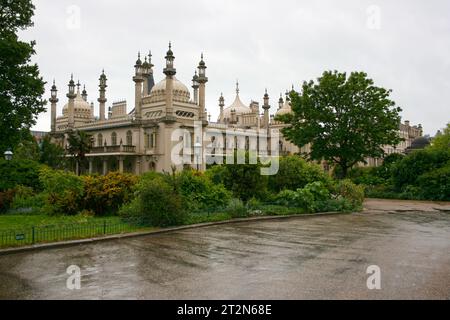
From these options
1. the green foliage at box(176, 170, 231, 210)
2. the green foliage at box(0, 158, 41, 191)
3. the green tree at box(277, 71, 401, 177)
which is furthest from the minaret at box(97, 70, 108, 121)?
the green foliage at box(176, 170, 231, 210)

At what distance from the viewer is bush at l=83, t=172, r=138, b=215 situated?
20797 millimetres

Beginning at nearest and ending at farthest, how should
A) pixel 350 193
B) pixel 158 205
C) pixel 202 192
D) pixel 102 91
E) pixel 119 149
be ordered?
pixel 158 205 < pixel 202 192 < pixel 350 193 < pixel 119 149 < pixel 102 91

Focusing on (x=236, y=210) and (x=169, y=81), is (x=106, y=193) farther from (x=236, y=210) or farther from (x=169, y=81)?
(x=169, y=81)

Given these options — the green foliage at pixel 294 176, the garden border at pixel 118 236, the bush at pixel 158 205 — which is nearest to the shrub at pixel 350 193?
the green foliage at pixel 294 176

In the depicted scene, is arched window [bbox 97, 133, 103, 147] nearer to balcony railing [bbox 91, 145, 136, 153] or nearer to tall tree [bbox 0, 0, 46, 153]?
balcony railing [bbox 91, 145, 136, 153]

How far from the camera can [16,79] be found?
62.4ft

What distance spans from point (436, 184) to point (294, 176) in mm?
13859

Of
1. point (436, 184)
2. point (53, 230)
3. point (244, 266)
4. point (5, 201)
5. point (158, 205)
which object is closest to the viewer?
point (244, 266)

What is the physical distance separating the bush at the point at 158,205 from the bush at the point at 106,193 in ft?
12.4

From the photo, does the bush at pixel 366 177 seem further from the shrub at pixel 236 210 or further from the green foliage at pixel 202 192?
the shrub at pixel 236 210

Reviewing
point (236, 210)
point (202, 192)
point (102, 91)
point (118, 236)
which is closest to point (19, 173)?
point (202, 192)

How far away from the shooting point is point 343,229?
17.7m

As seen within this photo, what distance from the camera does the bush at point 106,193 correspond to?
20.8 m

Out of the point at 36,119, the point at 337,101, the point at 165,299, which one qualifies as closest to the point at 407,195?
the point at 337,101
